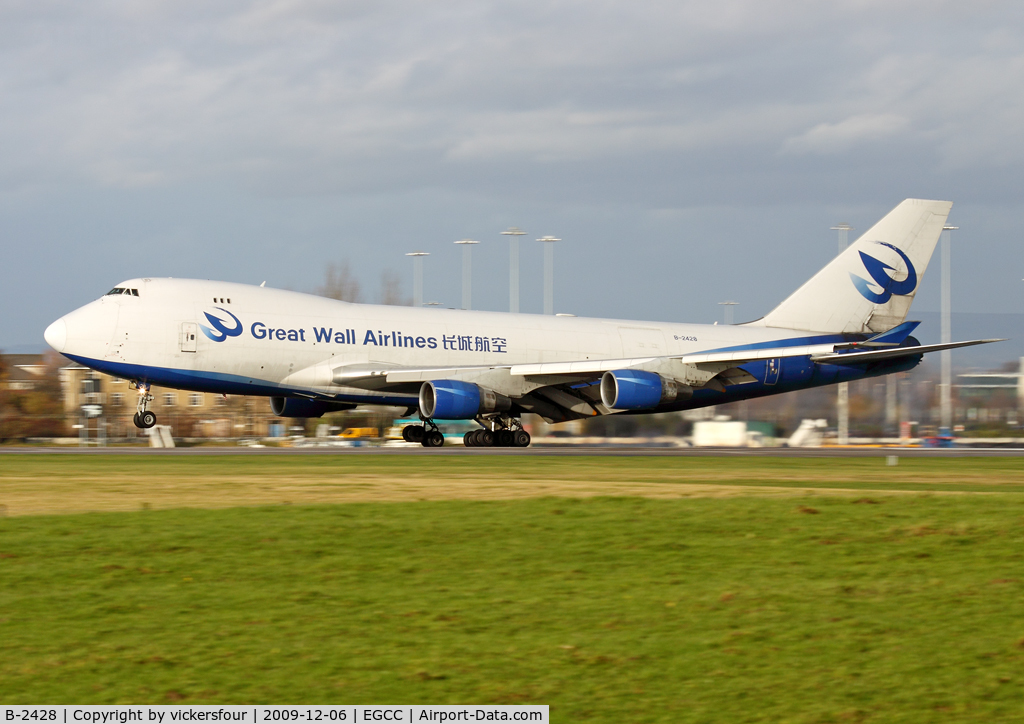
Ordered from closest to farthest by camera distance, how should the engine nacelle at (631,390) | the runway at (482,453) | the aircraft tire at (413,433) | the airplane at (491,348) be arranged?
the runway at (482,453), the airplane at (491,348), the engine nacelle at (631,390), the aircraft tire at (413,433)

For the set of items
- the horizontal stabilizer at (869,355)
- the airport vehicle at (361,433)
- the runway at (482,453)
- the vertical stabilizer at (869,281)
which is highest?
the vertical stabilizer at (869,281)

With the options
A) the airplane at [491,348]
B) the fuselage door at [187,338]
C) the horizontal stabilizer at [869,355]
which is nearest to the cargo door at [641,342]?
the airplane at [491,348]

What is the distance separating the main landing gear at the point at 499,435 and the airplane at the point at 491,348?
6 cm

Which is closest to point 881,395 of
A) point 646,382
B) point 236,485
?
point 646,382

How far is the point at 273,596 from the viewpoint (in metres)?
10.1

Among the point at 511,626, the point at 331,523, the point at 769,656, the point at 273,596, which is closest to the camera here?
the point at 769,656

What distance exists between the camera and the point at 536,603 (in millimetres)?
9930

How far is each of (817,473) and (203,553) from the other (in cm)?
1798

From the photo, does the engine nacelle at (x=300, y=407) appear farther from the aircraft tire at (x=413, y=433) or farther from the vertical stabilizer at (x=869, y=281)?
the vertical stabilizer at (x=869, y=281)

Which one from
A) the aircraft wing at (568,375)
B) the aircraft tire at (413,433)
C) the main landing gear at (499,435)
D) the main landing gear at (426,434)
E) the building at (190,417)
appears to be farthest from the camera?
the building at (190,417)

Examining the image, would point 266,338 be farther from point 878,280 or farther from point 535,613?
point 535,613

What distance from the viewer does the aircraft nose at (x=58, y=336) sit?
125ft

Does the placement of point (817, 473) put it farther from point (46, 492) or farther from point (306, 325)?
point (306, 325)

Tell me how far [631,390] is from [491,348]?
6.17 m
